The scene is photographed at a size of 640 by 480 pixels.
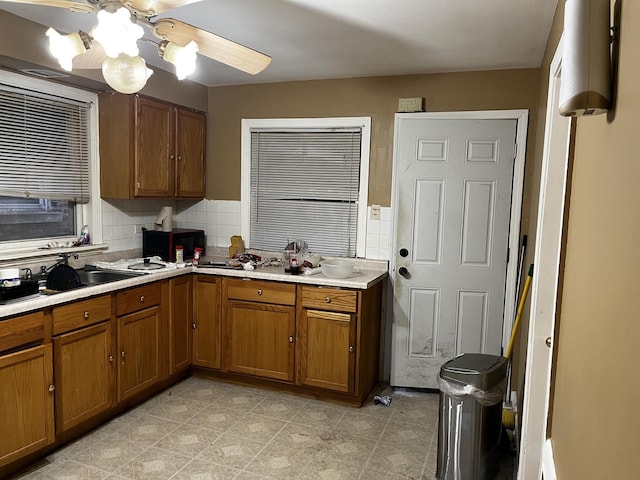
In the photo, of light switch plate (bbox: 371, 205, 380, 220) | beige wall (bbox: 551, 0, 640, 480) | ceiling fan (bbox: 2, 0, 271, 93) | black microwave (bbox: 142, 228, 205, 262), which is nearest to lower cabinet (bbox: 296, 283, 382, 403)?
light switch plate (bbox: 371, 205, 380, 220)

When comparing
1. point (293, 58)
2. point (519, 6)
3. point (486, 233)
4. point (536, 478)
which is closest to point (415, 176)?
point (486, 233)

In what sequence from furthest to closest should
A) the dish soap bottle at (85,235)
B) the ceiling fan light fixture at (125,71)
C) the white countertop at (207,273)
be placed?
the dish soap bottle at (85,235)
the white countertop at (207,273)
the ceiling fan light fixture at (125,71)

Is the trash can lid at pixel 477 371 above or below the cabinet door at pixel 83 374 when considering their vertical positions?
above

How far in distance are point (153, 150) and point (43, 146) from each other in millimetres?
744

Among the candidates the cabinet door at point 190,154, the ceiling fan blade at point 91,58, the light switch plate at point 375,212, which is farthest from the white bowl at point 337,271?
the ceiling fan blade at point 91,58

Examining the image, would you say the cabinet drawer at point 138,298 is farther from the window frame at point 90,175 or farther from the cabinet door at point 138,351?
the window frame at point 90,175

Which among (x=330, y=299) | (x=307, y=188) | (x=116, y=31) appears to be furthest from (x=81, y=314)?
(x=307, y=188)

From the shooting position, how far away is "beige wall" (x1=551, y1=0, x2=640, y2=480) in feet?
2.48

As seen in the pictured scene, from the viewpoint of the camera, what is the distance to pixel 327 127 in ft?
13.0

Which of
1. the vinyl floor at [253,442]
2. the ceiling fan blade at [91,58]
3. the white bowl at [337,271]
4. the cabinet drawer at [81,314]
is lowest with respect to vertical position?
the vinyl floor at [253,442]

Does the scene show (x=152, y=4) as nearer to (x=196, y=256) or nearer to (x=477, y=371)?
(x=477, y=371)

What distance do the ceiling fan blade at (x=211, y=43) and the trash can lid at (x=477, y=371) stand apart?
1823 millimetres

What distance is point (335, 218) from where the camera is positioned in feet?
13.2

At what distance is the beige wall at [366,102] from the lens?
11.5 ft
